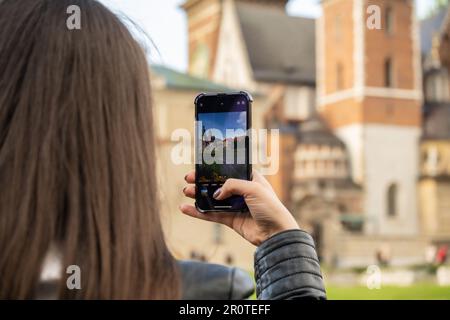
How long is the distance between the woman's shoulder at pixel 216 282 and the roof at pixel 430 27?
35.8m

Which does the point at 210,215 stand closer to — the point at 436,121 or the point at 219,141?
the point at 219,141

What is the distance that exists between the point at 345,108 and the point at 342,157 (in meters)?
2.74

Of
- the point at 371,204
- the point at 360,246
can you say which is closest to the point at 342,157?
the point at 371,204

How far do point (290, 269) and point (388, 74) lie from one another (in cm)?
3340

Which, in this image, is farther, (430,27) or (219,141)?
(430,27)

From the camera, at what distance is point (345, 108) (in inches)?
1281

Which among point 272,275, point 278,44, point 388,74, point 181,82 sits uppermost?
point 278,44

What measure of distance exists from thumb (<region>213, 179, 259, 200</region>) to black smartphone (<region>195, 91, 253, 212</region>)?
2.1 inches

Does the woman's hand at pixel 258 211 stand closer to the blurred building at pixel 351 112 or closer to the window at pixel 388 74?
the blurred building at pixel 351 112

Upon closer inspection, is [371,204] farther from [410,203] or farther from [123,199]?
[123,199]

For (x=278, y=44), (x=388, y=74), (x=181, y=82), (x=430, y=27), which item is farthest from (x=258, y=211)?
(x=430, y=27)

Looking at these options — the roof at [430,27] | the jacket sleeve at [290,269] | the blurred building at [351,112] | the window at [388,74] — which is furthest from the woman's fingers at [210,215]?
the roof at [430,27]

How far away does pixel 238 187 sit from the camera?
0.90 m

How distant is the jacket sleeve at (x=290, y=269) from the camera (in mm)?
813
